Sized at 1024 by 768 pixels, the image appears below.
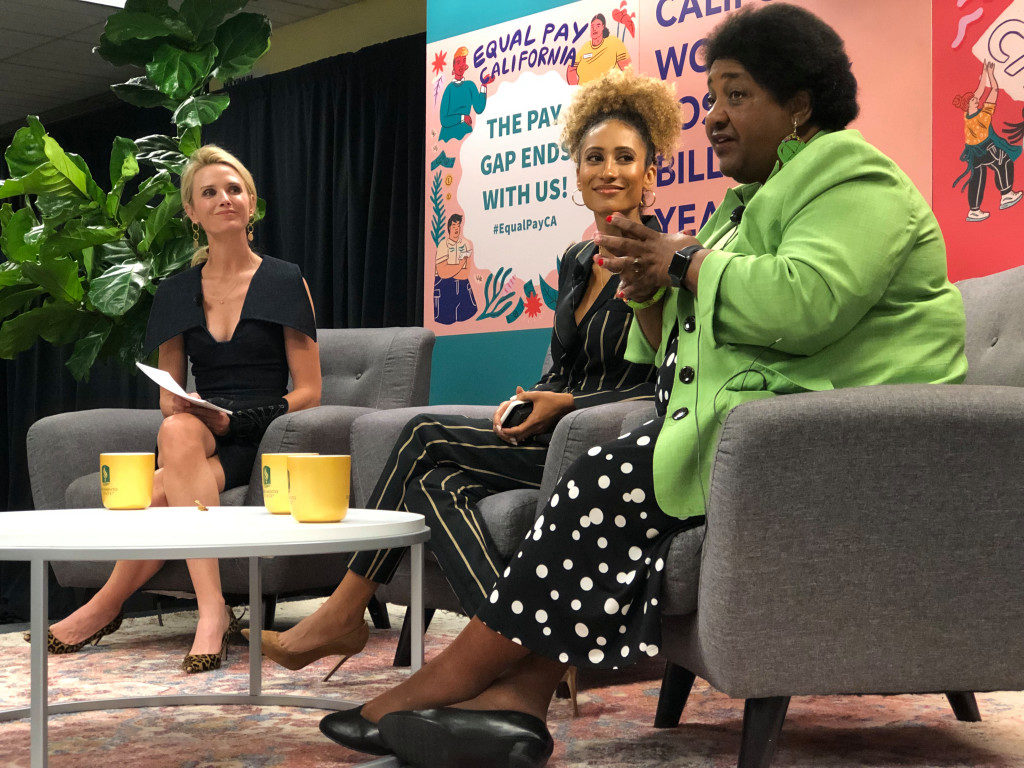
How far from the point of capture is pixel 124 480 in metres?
1.82

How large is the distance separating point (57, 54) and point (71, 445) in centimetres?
380

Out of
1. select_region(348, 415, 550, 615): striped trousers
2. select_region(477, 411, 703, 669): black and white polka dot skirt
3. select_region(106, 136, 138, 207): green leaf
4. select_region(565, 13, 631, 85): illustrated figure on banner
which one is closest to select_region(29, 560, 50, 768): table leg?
select_region(477, 411, 703, 669): black and white polka dot skirt

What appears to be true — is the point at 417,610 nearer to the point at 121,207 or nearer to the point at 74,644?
the point at 74,644

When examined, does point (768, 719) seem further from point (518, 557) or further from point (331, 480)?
point (331, 480)

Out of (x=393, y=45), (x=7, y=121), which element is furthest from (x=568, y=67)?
(x=7, y=121)

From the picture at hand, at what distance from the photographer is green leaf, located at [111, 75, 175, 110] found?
14.2ft

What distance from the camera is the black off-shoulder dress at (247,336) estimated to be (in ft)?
9.96

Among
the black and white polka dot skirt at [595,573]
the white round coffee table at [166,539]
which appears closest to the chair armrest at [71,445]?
the white round coffee table at [166,539]

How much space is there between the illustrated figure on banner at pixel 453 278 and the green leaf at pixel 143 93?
125 cm

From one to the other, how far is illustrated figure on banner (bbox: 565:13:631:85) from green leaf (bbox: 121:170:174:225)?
157 cm

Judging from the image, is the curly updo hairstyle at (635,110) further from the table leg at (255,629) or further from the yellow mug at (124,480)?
the yellow mug at (124,480)

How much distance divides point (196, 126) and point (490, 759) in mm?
3238

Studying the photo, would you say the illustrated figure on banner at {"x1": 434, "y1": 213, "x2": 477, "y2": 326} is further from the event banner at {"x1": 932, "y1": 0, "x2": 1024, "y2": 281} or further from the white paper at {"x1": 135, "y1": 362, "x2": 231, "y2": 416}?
the event banner at {"x1": 932, "y1": 0, "x2": 1024, "y2": 281}

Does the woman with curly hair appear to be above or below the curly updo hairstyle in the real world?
below
